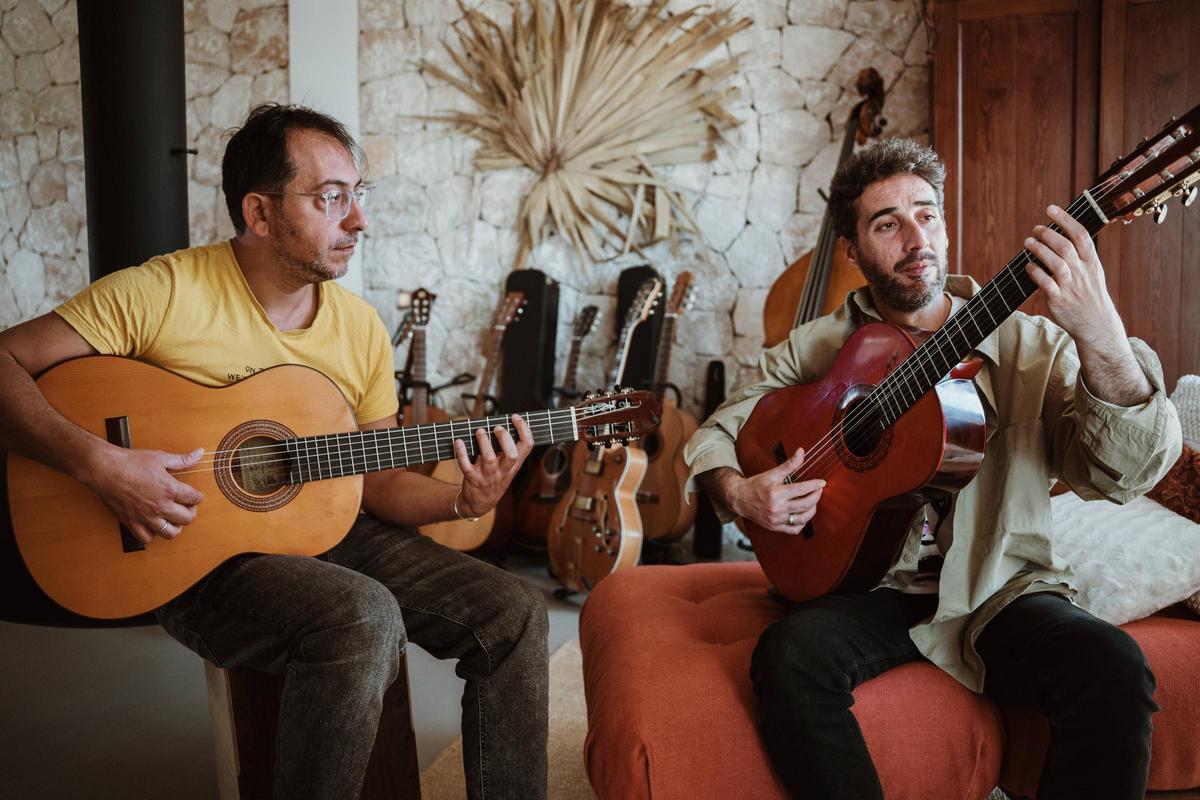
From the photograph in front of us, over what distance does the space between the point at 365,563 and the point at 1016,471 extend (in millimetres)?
1252

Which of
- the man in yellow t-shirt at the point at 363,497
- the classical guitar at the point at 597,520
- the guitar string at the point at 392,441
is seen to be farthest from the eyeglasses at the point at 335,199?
the classical guitar at the point at 597,520

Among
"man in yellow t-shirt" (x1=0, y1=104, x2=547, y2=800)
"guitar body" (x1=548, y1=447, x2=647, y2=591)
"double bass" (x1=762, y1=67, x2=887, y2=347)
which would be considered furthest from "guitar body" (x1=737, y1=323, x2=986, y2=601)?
"guitar body" (x1=548, y1=447, x2=647, y2=591)

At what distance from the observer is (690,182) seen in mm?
4211

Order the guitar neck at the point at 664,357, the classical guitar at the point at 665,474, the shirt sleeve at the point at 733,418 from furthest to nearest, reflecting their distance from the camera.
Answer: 1. the guitar neck at the point at 664,357
2. the classical guitar at the point at 665,474
3. the shirt sleeve at the point at 733,418

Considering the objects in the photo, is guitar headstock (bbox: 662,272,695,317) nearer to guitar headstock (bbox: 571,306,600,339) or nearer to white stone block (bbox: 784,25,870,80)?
guitar headstock (bbox: 571,306,600,339)

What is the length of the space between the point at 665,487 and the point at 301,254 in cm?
220

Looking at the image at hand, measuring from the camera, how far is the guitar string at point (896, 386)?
54.5 inches

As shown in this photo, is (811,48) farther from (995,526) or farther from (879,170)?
(995,526)

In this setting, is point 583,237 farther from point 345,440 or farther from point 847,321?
point 345,440

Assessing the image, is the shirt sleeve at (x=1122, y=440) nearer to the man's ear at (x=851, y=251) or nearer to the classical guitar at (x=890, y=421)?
the classical guitar at (x=890, y=421)

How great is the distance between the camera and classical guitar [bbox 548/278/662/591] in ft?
10.9

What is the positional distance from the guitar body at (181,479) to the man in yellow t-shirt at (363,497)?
0.04 m

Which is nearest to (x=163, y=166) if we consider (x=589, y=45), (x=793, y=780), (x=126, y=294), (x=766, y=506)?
(x=126, y=294)

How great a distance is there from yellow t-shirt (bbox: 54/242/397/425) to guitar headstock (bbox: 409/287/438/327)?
6.72 feet
